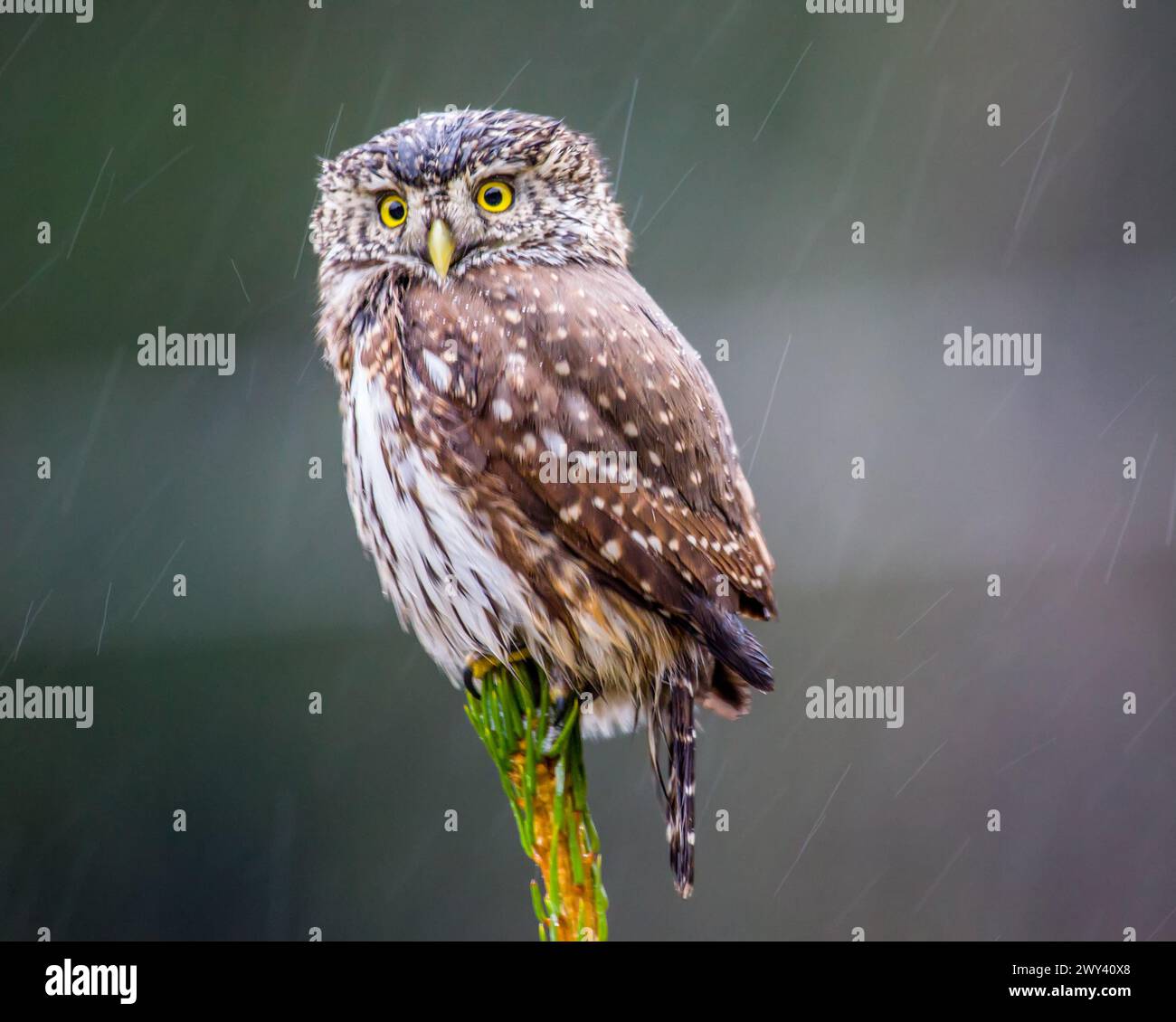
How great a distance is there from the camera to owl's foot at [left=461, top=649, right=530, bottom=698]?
165 cm

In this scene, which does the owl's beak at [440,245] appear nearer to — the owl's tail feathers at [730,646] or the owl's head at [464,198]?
the owl's head at [464,198]

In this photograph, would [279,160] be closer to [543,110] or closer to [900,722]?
[543,110]

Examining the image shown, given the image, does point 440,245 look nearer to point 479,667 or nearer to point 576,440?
point 576,440

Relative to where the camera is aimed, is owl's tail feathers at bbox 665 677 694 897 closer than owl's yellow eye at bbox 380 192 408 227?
Yes

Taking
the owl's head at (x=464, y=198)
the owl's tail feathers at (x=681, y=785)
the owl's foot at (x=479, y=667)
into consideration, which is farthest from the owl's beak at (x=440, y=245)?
the owl's tail feathers at (x=681, y=785)

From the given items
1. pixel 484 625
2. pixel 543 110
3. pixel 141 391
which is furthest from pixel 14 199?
pixel 484 625

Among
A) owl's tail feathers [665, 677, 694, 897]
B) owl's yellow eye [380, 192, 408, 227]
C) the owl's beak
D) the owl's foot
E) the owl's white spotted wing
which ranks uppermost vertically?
owl's yellow eye [380, 192, 408, 227]

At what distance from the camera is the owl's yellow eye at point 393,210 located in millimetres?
1653

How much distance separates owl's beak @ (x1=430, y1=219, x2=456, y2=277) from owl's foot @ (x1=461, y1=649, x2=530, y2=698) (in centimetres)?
58

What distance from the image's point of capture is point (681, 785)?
1568mm

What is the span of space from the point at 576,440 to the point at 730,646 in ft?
1.20

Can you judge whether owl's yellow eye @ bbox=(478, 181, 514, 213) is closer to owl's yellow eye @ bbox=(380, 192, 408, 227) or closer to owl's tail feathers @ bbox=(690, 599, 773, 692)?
owl's yellow eye @ bbox=(380, 192, 408, 227)

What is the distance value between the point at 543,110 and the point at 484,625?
7.35 feet

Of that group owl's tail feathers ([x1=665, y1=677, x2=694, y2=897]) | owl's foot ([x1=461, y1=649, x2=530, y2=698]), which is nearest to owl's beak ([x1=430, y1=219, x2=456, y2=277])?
owl's foot ([x1=461, y1=649, x2=530, y2=698])
